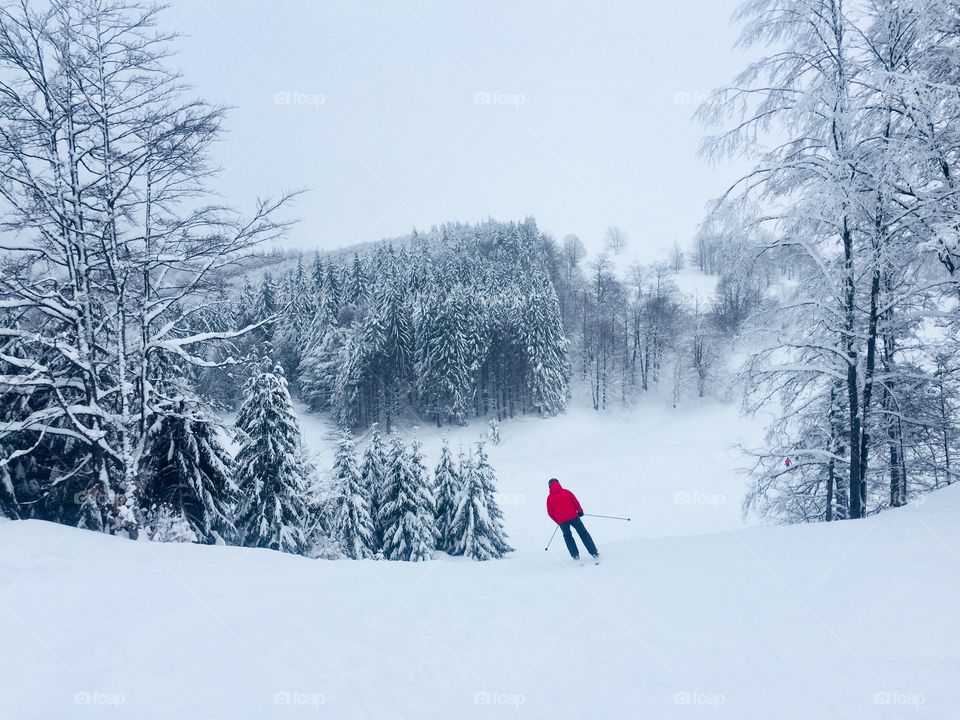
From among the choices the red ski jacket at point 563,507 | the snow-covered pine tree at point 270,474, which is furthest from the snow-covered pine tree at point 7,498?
the red ski jacket at point 563,507

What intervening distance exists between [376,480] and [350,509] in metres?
2.70

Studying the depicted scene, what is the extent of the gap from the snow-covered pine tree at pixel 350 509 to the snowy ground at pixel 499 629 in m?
13.6

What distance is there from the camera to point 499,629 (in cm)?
519

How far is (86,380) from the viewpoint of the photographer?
33.3ft

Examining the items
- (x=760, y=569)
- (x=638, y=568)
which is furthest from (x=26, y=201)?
(x=760, y=569)

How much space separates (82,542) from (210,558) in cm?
204

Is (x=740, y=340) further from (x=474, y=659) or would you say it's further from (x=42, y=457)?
(x=42, y=457)

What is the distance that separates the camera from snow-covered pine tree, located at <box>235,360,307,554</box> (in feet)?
62.8

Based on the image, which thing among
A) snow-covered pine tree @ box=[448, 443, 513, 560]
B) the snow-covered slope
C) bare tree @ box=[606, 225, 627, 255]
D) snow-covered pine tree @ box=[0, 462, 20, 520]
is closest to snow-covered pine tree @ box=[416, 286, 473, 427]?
the snow-covered slope

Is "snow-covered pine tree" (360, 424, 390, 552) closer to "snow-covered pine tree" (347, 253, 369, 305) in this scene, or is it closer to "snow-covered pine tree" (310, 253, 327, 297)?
"snow-covered pine tree" (310, 253, 327, 297)

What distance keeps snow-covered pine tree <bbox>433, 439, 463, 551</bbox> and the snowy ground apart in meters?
16.5

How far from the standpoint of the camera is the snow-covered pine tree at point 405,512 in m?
22.1

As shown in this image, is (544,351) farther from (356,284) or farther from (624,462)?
(356,284)

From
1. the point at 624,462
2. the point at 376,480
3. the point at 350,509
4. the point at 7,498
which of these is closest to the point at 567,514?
the point at 7,498
